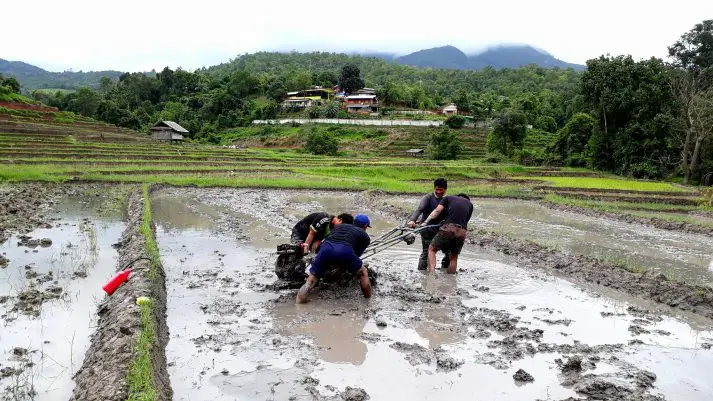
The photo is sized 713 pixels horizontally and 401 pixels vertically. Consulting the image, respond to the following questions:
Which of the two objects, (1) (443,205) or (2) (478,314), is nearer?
(2) (478,314)

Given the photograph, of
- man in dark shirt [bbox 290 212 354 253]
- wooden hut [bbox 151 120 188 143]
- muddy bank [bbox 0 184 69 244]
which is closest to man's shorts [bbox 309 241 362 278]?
man in dark shirt [bbox 290 212 354 253]

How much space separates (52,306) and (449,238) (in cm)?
630

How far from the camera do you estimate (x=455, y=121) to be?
6469 centimetres

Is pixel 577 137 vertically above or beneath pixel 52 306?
above

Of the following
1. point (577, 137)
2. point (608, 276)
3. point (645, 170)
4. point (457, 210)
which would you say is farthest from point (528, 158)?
point (457, 210)

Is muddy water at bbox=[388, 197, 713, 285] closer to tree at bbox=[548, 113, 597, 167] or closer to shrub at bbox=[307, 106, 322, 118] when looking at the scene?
tree at bbox=[548, 113, 597, 167]

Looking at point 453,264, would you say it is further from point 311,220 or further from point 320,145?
point 320,145

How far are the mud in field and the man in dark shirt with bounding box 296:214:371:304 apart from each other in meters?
0.37

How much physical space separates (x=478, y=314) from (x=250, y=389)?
3.64 m

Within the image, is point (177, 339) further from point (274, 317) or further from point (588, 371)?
point (588, 371)

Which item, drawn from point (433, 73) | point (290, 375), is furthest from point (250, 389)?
point (433, 73)

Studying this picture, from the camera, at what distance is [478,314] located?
7160 millimetres

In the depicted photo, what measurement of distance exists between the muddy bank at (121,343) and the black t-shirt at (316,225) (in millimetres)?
2342

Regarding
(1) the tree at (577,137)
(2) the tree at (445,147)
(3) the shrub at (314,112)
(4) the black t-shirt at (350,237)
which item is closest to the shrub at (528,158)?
(1) the tree at (577,137)
